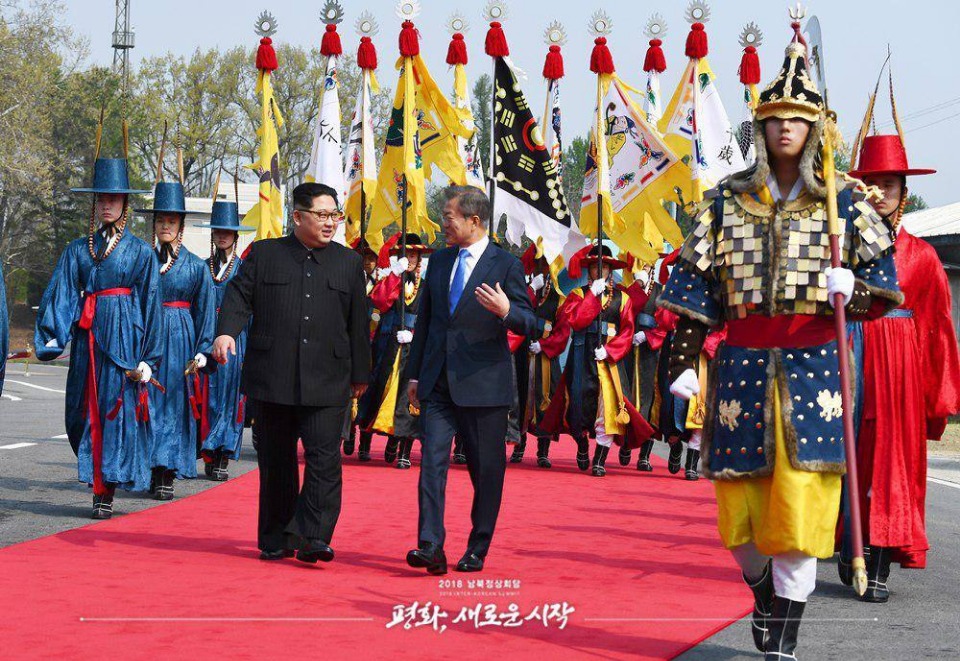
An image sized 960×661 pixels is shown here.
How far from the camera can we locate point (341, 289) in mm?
7867

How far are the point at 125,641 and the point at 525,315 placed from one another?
9.24 ft

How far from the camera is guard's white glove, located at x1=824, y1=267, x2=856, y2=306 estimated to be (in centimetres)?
529

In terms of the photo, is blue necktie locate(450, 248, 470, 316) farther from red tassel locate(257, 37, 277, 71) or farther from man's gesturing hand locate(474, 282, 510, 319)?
red tassel locate(257, 37, 277, 71)

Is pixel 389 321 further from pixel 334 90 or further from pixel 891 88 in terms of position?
pixel 891 88

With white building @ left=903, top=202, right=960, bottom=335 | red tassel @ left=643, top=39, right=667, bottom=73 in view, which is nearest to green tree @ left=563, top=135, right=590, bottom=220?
white building @ left=903, top=202, right=960, bottom=335

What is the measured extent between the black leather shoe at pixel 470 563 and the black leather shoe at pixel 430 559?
143 mm

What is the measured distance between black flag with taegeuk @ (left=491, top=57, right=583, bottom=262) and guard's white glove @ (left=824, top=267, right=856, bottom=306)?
811 cm

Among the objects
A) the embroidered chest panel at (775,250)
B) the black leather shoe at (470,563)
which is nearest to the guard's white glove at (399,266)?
the black leather shoe at (470,563)

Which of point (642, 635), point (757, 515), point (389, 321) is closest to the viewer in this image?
point (757, 515)

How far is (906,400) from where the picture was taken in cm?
743

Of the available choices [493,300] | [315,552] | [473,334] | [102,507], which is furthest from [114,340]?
[493,300]

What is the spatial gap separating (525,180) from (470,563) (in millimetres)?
6738

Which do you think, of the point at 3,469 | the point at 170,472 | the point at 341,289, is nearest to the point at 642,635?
the point at 341,289

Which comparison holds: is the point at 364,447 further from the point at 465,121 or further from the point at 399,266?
the point at 465,121
